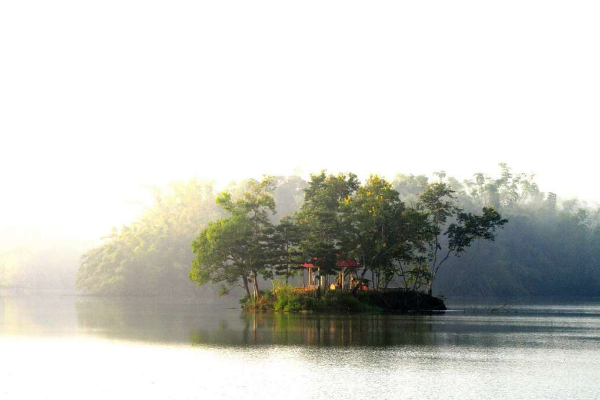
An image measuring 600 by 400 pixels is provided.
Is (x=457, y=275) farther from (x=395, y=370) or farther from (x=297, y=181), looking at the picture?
(x=395, y=370)

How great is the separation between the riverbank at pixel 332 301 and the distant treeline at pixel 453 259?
5453 cm

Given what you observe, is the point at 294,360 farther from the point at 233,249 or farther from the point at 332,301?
the point at 233,249

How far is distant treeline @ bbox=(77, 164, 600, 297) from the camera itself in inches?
5251

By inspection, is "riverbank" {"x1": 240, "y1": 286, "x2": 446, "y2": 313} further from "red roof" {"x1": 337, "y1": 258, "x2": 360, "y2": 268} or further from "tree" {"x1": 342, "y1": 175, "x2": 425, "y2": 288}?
"tree" {"x1": 342, "y1": 175, "x2": 425, "y2": 288}

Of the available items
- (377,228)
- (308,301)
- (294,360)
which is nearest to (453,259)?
(377,228)

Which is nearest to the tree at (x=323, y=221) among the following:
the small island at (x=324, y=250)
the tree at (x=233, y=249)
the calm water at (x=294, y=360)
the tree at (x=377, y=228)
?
the small island at (x=324, y=250)

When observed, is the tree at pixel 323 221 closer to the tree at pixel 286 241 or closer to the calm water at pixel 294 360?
the tree at pixel 286 241

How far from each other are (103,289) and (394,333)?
88.1m

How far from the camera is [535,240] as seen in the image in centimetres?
15412

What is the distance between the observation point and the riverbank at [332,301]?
247 ft

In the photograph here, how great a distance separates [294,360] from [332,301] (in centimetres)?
3969

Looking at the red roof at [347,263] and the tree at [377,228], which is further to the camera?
the tree at [377,228]

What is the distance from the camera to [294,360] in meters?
36.5

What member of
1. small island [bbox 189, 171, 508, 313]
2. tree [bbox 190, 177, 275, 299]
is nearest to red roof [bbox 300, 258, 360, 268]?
small island [bbox 189, 171, 508, 313]
